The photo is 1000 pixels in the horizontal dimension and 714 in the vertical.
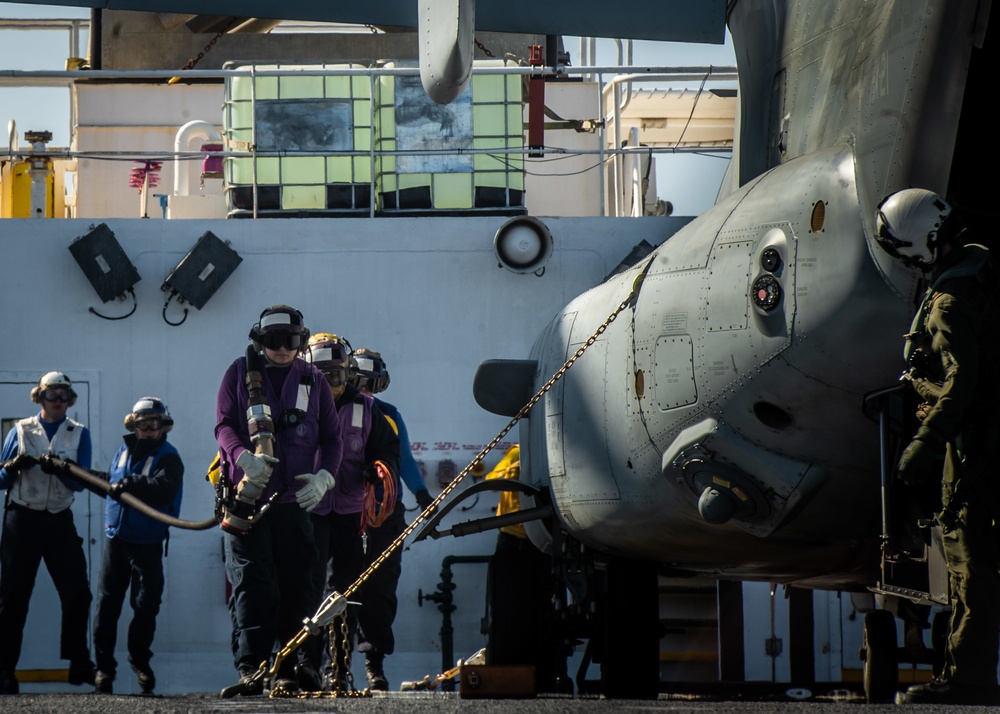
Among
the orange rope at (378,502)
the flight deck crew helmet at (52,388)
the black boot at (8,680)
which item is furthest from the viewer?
the flight deck crew helmet at (52,388)

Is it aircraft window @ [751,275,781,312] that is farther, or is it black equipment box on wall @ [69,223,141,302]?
black equipment box on wall @ [69,223,141,302]

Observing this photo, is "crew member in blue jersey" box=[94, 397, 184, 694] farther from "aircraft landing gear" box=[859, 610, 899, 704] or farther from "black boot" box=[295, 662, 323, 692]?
"aircraft landing gear" box=[859, 610, 899, 704]

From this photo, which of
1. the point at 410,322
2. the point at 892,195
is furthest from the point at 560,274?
the point at 892,195

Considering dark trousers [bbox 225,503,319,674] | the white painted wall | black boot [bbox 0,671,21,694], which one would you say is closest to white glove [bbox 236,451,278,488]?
dark trousers [bbox 225,503,319,674]

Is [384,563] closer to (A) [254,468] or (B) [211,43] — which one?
(A) [254,468]

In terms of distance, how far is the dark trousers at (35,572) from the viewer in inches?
364

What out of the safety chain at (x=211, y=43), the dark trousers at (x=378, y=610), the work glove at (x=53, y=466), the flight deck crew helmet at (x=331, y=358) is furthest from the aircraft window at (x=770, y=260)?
the safety chain at (x=211, y=43)

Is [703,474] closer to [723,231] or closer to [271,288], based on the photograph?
[723,231]

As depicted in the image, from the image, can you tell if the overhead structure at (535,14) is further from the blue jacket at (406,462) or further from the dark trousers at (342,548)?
the dark trousers at (342,548)

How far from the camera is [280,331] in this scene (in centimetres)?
705

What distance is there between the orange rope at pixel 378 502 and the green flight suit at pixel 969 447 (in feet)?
15.6

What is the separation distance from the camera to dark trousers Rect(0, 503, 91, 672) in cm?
926

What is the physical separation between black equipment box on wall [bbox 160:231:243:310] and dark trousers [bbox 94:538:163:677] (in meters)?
2.44

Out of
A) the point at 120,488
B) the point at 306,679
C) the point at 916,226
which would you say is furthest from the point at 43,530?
the point at 916,226
